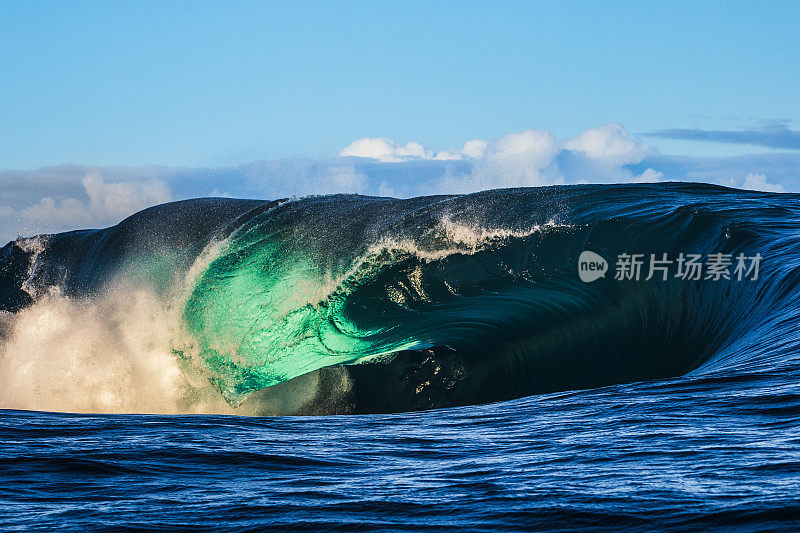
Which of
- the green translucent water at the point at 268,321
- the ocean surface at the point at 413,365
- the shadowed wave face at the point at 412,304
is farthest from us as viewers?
the green translucent water at the point at 268,321

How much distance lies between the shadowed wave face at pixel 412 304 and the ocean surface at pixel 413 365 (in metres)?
0.03

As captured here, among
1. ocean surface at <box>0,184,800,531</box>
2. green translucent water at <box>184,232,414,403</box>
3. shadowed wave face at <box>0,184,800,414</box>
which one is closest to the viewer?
ocean surface at <box>0,184,800,531</box>

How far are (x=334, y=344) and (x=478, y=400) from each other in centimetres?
193

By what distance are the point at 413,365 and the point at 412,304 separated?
1.17 meters

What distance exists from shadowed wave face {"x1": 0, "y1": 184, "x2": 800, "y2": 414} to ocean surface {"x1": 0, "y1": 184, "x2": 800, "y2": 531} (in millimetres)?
29

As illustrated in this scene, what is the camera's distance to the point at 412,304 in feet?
29.0

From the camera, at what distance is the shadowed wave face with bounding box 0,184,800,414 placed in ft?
25.0

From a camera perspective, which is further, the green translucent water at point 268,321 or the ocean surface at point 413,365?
the green translucent water at point 268,321

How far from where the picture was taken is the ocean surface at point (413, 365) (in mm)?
2553

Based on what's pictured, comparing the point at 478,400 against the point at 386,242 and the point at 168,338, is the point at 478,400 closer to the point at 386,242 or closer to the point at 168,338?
the point at 386,242

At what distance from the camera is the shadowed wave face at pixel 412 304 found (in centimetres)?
761

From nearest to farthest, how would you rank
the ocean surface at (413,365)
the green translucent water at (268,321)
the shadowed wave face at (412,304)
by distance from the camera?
the ocean surface at (413,365) < the shadowed wave face at (412,304) < the green translucent water at (268,321)

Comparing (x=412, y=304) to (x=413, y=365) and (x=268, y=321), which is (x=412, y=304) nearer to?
(x=413, y=365)

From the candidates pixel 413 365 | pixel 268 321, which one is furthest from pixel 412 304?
pixel 268 321
